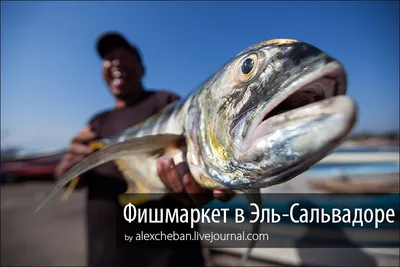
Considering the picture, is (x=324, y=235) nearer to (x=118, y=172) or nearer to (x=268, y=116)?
(x=118, y=172)

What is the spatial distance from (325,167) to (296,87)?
15.1 feet

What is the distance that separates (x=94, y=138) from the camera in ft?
6.91

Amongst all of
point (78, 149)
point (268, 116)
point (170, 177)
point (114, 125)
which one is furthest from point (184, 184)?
point (78, 149)

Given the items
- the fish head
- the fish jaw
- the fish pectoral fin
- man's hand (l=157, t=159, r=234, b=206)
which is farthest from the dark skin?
the fish jaw

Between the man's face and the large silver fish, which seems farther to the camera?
the man's face

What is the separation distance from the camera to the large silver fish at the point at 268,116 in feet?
2.16

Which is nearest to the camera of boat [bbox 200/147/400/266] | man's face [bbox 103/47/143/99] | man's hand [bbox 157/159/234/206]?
man's hand [bbox 157/159/234/206]

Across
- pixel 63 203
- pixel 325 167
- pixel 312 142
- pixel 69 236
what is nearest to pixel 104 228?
pixel 312 142

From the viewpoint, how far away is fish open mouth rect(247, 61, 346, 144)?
68cm

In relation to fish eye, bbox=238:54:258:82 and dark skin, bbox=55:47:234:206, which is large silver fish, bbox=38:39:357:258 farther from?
dark skin, bbox=55:47:234:206

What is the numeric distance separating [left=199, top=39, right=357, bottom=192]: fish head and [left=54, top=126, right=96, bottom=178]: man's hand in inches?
56.6

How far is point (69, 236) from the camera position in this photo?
3.52 meters

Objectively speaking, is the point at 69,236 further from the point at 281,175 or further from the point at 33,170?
the point at 33,170

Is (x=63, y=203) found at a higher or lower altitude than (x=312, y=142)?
lower
